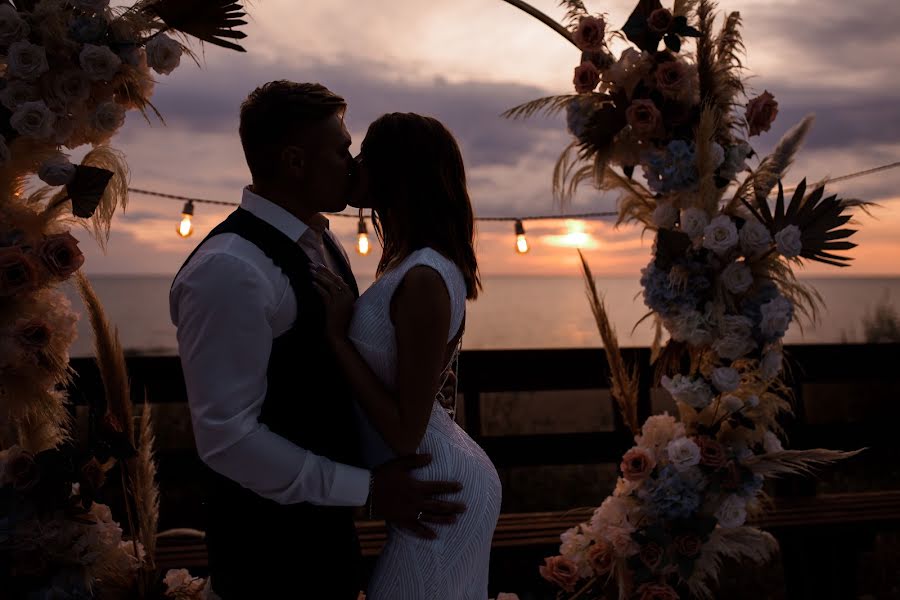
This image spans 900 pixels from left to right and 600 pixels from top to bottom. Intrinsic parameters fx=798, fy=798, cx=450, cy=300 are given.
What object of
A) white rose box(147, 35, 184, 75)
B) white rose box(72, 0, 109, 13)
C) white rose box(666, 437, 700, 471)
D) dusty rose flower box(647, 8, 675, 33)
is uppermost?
dusty rose flower box(647, 8, 675, 33)

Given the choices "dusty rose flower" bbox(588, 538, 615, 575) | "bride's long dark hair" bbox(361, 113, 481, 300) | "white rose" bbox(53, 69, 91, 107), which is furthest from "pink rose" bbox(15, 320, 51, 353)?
"dusty rose flower" bbox(588, 538, 615, 575)

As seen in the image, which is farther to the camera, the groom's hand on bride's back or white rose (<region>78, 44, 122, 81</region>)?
white rose (<region>78, 44, 122, 81</region>)

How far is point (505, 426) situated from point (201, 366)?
10.7 m

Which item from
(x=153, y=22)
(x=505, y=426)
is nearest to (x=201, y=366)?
(x=153, y=22)

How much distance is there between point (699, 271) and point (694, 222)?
0.20 metres

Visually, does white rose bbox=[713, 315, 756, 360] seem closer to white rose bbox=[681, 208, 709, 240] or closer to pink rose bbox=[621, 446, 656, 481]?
white rose bbox=[681, 208, 709, 240]

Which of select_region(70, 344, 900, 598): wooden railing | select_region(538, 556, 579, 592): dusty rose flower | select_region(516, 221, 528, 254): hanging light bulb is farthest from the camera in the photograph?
select_region(516, 221, 528, 254): hanging light bulb

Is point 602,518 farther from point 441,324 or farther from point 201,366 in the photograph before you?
point 201,366

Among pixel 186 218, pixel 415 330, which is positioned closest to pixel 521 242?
pixel 186 218

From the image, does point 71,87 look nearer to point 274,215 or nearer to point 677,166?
point 274,215

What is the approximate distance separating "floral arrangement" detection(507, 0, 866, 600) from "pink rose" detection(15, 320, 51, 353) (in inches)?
79.6

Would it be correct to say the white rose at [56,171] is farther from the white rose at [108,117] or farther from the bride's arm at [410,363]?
the bride's arm at [410,363]

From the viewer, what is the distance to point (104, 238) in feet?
8.75

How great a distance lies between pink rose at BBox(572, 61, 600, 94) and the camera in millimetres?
3182
